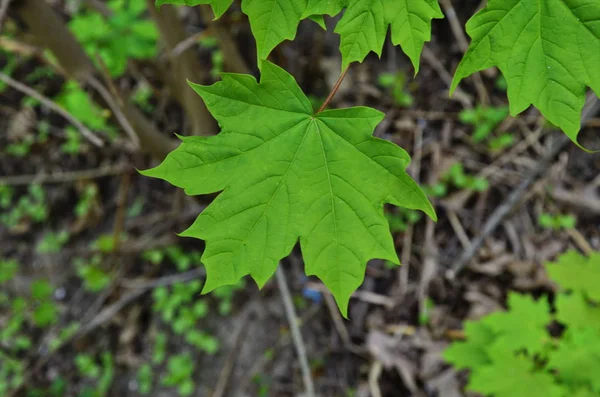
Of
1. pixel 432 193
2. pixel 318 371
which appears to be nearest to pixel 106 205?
pixel 318 371

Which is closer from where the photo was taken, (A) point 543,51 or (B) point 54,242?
(A) point 543,51

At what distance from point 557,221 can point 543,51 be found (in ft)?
6.37

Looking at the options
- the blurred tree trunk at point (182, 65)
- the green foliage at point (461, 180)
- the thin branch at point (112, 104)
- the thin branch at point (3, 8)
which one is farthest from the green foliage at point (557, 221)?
the thin branch at point (3, 8)

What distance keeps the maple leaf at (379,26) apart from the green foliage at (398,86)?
232 cm

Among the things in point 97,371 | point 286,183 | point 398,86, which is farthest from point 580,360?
point 97,371

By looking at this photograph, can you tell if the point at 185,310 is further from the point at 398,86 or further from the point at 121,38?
the point at 398,86

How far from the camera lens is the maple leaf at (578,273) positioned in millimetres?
1937

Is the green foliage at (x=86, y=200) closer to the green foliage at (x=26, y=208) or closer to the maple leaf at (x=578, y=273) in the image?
the green foliage at (x=26, y=208)

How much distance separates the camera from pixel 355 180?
3.76 feet

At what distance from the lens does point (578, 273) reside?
1976mm

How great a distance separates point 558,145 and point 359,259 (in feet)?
4.36

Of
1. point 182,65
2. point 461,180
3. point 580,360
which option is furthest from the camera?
point 461,180

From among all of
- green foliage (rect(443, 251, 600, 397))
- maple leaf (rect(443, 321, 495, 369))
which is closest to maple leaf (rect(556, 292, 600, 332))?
green foliage (rect(443, 251, 600, 397))

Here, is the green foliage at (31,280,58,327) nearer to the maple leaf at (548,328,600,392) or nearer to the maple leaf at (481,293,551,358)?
the maple leaf at (481,293,551,358)
